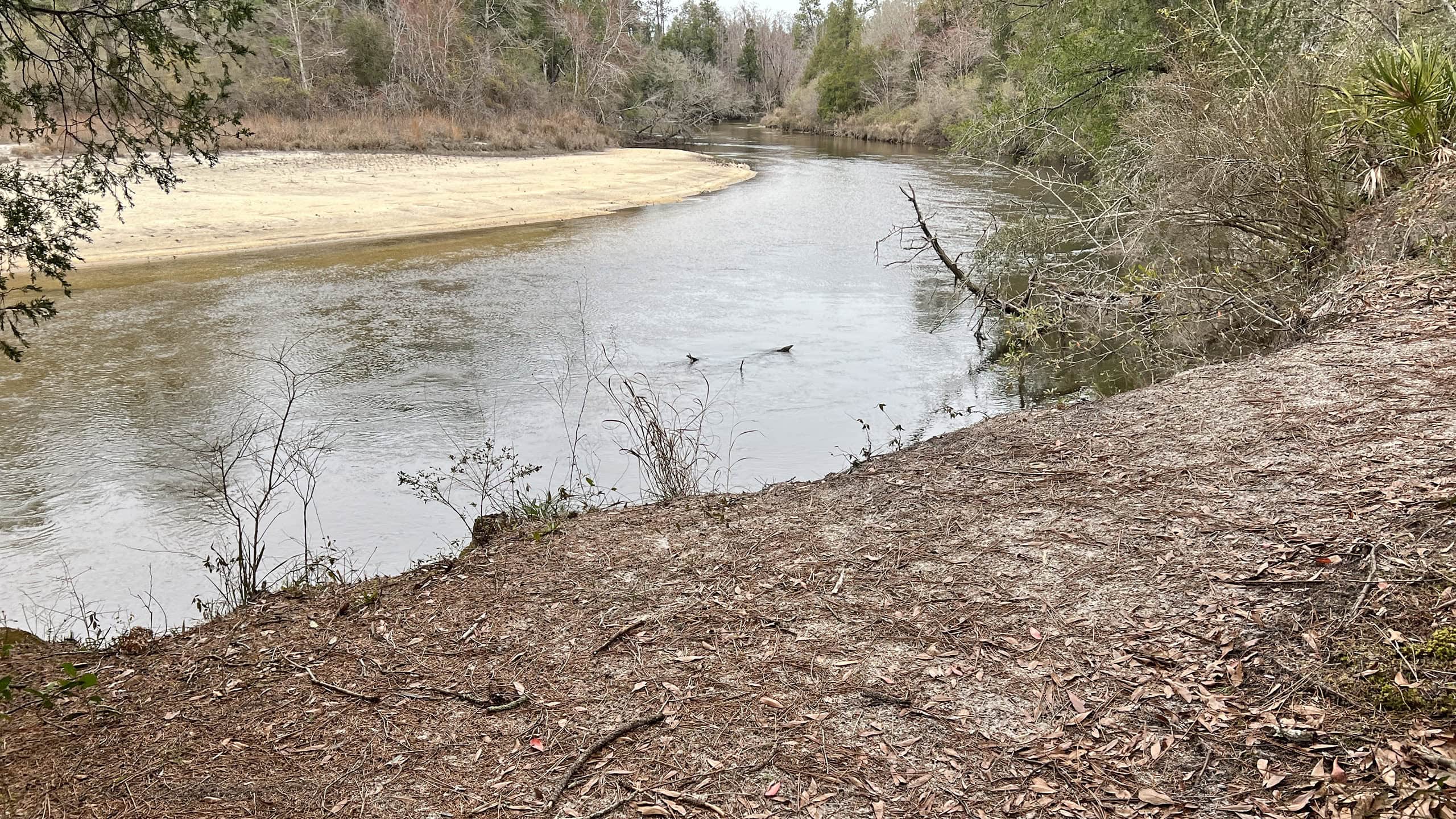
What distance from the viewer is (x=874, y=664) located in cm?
342

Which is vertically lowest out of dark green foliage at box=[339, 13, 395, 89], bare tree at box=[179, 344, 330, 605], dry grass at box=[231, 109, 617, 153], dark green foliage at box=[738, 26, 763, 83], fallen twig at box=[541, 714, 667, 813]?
bare tree at box=[179, 344, 330, 605]

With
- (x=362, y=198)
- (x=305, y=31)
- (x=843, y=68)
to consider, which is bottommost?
(x=362, y=198)

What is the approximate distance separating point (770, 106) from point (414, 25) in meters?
Result: 40.2

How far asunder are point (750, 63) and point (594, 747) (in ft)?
276

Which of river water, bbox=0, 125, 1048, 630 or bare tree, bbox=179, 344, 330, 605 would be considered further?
river water, bbox=0, 125, 1048, 630

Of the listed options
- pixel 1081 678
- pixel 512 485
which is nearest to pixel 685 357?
pixel 512 485

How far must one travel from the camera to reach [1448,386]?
191 inches

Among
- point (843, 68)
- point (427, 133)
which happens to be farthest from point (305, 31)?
point (843, 68)

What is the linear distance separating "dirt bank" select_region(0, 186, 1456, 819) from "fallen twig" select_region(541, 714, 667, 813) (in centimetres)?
1

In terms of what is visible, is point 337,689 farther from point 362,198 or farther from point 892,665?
point 362,198

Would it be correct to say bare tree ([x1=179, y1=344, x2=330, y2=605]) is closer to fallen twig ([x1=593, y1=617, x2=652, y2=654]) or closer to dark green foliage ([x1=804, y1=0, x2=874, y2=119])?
fallen twig ([x1=593, y1=617, x2=652, y2=654])

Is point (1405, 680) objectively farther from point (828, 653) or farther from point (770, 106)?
point (770, 106)

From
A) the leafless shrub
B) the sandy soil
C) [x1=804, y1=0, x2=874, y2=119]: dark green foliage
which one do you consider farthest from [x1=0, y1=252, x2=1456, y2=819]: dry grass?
[x1=804, y1=0, x2=874, y2=119]: dark green foliage

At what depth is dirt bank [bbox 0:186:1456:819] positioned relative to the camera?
9.07 ft
